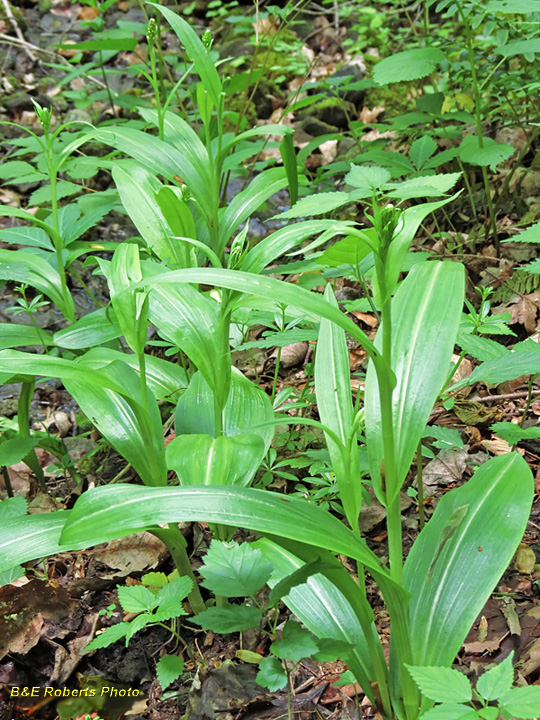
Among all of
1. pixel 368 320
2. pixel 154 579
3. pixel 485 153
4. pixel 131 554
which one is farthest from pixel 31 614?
pixel 485 153

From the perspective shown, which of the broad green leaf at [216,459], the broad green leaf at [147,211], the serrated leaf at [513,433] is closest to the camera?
the broad green leaf at [216,459]

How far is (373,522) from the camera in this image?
1.72 meters

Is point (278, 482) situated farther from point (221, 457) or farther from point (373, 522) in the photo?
point (221, 457)

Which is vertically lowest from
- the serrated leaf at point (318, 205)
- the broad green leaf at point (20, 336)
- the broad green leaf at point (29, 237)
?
the broad green leaf at point (20, 336)

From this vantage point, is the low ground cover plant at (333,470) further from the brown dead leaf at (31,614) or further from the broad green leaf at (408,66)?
the broad green leaf at (408,66)

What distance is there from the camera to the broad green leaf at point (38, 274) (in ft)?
6.33

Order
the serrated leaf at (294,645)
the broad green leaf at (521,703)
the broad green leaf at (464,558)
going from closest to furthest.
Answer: the broad green leaf at (521,703), the serrated leaf at (294,645), the broad green leaf at (464,558)

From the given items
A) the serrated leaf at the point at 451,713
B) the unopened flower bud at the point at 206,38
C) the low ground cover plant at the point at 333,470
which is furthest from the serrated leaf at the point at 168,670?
the unopened flower bud at the point at 206,38

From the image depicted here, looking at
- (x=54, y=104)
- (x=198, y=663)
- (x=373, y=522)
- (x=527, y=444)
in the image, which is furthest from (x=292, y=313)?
(x=54, y=104)

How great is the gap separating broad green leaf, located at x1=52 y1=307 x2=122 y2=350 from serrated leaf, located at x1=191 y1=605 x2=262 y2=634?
0.97 metres

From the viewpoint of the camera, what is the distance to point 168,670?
4.35ft

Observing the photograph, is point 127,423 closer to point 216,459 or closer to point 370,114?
point 216,459

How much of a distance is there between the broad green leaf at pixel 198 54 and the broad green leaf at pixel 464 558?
5.00 ft

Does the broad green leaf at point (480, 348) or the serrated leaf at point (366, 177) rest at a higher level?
the serrated leaf at point (366, 177)
